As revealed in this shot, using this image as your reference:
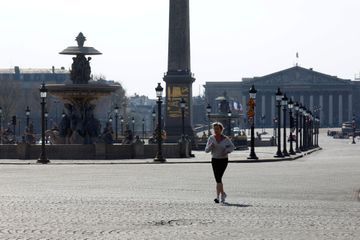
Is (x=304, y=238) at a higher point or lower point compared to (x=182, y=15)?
lower

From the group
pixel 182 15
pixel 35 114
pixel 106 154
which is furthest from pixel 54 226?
pixel 35 114

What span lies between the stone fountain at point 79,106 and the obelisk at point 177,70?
21.1m

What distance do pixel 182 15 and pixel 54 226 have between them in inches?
2776

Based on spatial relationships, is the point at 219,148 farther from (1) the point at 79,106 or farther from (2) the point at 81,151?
(1) the point at 79,106

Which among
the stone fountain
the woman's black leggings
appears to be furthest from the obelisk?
the woman's black leggings

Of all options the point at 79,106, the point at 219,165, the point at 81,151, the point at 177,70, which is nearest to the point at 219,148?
the point at 219,165

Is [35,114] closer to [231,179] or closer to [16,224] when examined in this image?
[231,179]

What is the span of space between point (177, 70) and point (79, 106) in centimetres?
2702

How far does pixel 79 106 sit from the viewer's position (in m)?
65.7

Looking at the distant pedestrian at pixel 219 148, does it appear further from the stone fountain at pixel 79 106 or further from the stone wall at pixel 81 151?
the stone fountain at pixel 79 106

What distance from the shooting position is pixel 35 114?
193625 mm

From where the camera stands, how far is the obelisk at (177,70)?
Answer: 87.7 m

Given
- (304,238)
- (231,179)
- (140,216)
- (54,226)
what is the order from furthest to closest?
(231,179) < (140,216) < (54,226) < (304,238)

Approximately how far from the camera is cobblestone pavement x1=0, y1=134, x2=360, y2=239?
55.8ft
